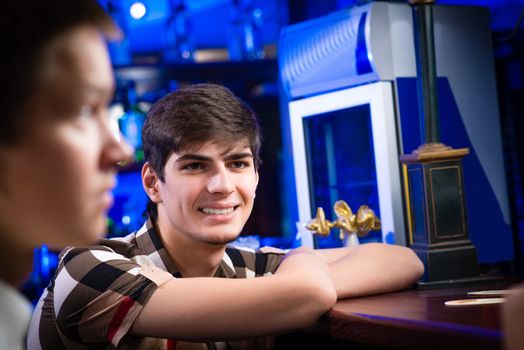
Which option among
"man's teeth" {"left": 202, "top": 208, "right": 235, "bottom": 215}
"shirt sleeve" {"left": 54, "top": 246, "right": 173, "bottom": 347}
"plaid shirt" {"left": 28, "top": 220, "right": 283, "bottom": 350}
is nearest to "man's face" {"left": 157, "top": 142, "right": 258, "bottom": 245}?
"man's teeth" {"left": 202, "top": 208, "right": 235, "bottom": 215}

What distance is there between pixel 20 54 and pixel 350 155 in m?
2.28

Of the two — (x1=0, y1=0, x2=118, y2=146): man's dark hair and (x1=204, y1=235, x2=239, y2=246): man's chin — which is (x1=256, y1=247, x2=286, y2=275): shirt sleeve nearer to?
(x1=204, y1=235, x2=239, y2=246): man's chin

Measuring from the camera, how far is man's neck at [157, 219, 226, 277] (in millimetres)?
2014

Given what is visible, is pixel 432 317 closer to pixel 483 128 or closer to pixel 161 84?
pixel 483 128

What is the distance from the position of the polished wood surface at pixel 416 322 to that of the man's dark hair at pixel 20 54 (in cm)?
78

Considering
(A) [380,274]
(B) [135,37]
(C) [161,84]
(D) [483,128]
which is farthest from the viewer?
(B) [135,37]

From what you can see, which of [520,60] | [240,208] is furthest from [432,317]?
[520,60]

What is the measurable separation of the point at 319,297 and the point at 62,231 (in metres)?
0.90

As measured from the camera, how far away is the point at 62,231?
86cm

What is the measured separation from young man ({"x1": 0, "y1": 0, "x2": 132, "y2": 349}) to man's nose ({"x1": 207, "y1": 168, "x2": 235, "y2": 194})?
3.44 ft

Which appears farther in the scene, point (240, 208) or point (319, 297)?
point (240, 208)

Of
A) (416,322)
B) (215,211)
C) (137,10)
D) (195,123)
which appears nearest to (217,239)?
(215,211)

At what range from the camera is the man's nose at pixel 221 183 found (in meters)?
1.95

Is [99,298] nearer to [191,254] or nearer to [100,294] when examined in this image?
[100,294]
